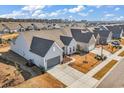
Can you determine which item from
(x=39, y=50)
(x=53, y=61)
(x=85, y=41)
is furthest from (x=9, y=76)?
(x=85, y=41)

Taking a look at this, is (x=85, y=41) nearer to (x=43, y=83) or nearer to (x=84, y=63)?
(x=84, y=63)

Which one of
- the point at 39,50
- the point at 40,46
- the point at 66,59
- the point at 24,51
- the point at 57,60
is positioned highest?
the point at 40,46

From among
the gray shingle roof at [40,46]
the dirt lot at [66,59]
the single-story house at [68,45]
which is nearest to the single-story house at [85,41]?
the single-story house at [68,45]

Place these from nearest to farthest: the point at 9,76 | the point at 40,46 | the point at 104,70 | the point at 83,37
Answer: the point at 9,76 < the point at 104,70 < the point at 40,46 < the point at 83,37

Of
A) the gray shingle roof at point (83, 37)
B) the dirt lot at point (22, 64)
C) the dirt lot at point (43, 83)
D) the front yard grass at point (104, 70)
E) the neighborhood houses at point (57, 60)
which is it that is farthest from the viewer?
the gray shingle roof at point (83, 37)

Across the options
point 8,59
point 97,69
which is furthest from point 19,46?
point 97,69

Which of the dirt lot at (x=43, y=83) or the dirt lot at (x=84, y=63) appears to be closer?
the dirt lot at (x=43, y=83)

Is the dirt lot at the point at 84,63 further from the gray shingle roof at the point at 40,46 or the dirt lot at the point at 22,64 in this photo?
the dirt lot at the point at 22,64

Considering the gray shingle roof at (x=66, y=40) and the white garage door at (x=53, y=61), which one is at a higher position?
the gray shingle roof at (x=66, y=40)
